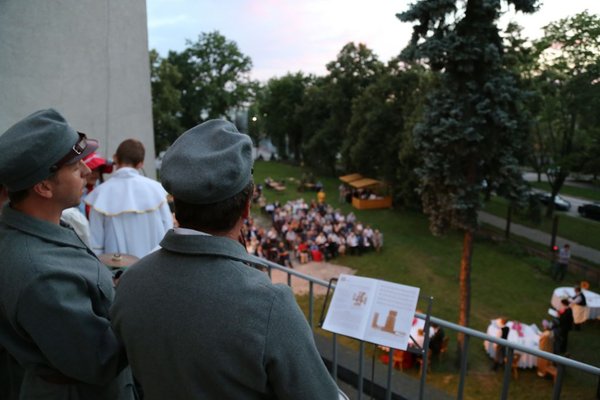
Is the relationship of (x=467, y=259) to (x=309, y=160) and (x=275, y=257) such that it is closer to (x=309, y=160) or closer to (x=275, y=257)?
(x=275, y=257)

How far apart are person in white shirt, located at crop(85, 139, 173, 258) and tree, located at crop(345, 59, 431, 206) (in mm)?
23931

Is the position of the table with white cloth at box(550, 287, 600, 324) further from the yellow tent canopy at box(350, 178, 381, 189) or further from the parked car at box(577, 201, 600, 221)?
the yellow tent canopy at box(350, 178, 381, 189)

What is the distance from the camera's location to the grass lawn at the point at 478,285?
31.9ft

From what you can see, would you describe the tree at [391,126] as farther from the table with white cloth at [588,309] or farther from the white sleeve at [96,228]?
the white sleeve at [96,228]

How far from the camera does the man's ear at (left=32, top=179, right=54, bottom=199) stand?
175 centimetres

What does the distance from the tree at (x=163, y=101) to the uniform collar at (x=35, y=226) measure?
3330 centimetres

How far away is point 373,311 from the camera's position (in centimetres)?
236

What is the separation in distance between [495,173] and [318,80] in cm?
4078

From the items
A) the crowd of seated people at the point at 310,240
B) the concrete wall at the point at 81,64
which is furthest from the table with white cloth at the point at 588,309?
the concrete wall at the point at 81,64

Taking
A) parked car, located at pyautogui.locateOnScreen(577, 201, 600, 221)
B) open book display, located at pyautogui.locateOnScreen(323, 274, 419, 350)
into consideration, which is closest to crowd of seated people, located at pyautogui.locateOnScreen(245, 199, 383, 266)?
parked car, located at pyautogui.locateOnScreen(577, 201, 600, 221)

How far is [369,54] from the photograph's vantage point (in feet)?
131

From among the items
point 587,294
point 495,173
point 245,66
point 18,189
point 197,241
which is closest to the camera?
point 197,241

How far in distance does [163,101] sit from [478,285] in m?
26.8

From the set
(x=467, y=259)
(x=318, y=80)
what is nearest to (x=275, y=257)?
(x=467, y=259)
